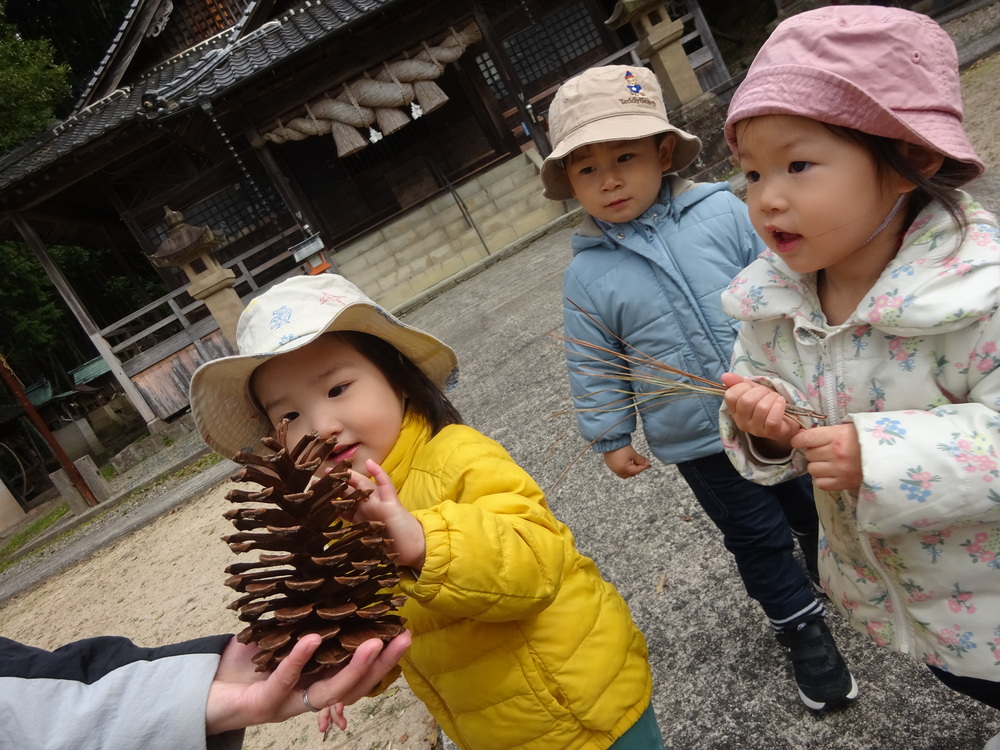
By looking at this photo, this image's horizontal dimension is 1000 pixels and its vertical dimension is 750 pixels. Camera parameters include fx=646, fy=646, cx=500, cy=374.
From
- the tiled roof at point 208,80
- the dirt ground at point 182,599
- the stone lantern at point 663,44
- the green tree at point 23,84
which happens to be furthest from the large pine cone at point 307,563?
the green tree at point 23,84

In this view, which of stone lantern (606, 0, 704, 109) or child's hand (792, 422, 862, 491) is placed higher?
stone lantern (606, 0, 704, 109)

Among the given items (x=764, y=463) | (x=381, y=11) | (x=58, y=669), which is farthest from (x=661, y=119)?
(x=381, y=11)

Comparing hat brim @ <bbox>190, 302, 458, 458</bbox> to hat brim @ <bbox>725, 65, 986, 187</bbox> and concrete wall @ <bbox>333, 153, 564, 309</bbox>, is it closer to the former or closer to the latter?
hat brim @ <bbox>725, 65, 986, 187</bbox>

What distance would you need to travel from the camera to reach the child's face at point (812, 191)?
39.2 inches

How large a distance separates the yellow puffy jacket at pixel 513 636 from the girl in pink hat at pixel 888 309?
460mm

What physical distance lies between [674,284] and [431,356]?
688mm

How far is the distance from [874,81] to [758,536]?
3.74 ft

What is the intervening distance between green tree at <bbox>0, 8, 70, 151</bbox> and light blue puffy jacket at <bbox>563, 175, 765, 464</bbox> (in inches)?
665

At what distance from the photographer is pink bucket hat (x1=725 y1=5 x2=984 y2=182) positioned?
0.94 meters

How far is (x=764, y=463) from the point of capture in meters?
1.22

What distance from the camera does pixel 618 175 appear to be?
5.72ft

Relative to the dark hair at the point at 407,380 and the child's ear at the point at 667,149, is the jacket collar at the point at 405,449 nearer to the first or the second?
Answer: the dark hair at the point at 407,380

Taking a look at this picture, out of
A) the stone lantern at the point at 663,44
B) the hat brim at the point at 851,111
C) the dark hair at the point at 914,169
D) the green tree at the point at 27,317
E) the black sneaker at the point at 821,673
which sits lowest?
the black sneaker at the point at 821,673

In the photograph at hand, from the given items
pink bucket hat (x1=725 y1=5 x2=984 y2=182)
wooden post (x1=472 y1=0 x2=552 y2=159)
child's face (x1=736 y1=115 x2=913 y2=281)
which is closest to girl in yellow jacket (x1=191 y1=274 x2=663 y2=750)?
child's face (x1=736 y1=115 x2=913 y2=281)
